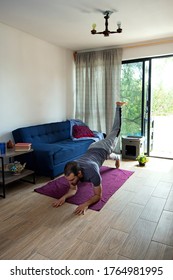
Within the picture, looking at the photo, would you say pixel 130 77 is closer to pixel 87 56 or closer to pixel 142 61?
pixel 142 61

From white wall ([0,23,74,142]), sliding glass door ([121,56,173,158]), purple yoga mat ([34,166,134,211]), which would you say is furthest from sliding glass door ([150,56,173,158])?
white wall ([0,23,74,142])

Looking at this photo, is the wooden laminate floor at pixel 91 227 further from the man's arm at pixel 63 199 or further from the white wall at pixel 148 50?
the white wall at pixel 148 50

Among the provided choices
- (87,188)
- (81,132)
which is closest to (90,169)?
(87,188)

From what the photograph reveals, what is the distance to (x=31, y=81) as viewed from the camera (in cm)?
406

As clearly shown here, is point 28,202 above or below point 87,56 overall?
below

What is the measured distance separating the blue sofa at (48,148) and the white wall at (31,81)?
0.93 feet

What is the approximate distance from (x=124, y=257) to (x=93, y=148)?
5.12 ft

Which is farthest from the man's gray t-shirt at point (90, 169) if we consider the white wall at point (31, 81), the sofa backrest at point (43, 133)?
the white wall at point (31, 81)

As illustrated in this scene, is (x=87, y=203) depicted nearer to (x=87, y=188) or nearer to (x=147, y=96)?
(x=87, y=188)

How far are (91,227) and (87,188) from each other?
934 mm

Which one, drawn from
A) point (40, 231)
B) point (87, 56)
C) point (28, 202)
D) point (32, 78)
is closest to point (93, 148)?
point (28, 202)

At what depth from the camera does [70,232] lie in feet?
6.65

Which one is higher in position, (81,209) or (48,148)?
(48,148)
